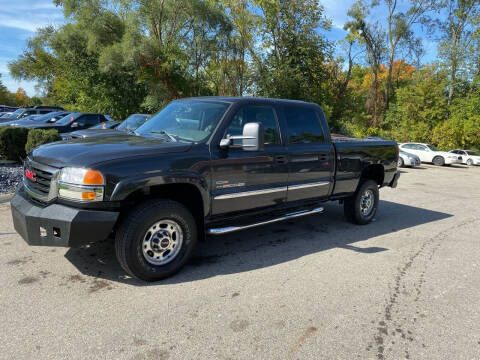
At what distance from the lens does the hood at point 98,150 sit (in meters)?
3.29

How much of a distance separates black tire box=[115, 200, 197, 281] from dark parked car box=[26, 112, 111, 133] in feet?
39.0

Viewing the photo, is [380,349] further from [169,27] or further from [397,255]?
[169,27]

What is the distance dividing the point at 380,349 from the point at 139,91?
1062 inches

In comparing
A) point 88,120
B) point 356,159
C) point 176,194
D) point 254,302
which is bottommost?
point 254,302

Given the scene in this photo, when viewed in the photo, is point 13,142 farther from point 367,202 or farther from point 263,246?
point 367,202

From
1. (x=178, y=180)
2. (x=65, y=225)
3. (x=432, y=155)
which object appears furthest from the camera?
(x=432, y=155)

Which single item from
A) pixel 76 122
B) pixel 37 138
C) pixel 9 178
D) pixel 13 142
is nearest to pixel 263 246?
pixel 9 178

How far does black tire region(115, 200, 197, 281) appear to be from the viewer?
3.38 meters

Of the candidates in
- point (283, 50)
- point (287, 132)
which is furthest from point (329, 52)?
point (287, 132)

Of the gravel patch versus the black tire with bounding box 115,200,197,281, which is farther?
the gravel patch

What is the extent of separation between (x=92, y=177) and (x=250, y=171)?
1767 millimetres

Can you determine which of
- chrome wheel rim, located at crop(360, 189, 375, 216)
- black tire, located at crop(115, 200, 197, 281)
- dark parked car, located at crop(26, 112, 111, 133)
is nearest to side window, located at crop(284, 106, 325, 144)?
chrome wheel rim, located at crop(360, 189, 375, 216)

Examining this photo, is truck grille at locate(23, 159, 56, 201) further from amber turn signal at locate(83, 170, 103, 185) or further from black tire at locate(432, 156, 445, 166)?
black tire at locate(432, 156, 445, 166)

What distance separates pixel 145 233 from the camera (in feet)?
11.4
